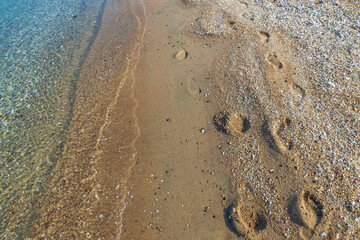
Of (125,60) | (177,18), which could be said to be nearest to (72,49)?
(125,60)

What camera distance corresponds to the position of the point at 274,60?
18.7 ft

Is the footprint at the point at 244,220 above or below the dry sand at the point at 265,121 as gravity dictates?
below

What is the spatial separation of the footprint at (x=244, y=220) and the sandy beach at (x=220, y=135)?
0.02 m

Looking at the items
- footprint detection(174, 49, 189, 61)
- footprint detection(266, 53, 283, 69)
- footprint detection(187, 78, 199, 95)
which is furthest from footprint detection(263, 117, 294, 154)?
footprint detection(174, 49, 189, 61)

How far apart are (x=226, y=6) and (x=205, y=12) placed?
786mm

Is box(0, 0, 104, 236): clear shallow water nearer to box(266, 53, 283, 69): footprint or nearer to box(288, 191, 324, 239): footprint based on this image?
box(288, 191, 324, 239): footprint

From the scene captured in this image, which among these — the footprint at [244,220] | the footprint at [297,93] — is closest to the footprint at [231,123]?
the footprint at [297,93]

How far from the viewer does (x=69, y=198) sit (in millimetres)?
4199

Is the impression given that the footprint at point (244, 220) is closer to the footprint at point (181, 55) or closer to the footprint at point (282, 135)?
the footprint at point (282, 135)

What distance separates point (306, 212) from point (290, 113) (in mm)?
2062

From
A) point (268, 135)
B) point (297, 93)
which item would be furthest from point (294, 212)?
point (297, 93)

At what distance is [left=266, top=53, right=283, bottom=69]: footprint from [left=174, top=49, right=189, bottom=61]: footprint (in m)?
2.31

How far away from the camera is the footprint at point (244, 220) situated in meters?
3.43

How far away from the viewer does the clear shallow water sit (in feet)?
15.0
